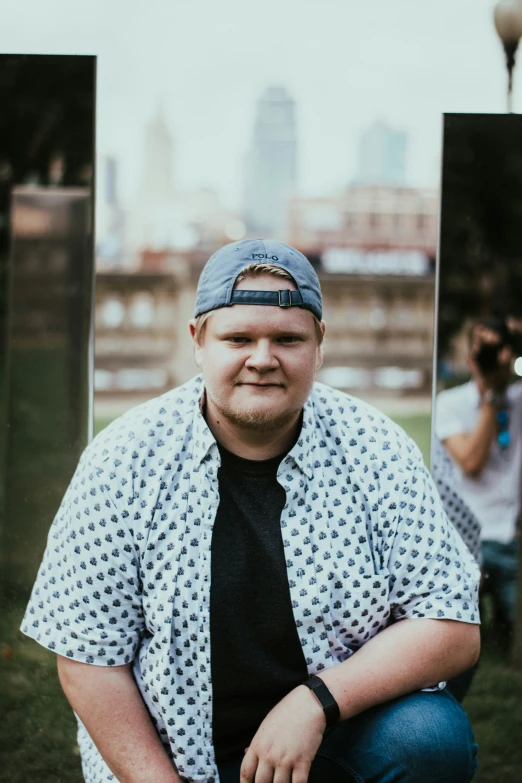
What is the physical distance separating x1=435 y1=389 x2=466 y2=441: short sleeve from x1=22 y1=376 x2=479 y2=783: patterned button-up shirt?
31.8 inches

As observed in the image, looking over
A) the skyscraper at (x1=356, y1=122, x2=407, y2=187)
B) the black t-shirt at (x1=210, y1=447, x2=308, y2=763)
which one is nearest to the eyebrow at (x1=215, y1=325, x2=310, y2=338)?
the black t-shirt at (x1=210, y1=447, x2=308, y2=763)

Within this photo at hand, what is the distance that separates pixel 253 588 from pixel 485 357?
129cm

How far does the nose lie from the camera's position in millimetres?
1520

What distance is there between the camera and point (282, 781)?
4.95 feet

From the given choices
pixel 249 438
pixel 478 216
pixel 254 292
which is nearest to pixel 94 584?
pixel 249 438

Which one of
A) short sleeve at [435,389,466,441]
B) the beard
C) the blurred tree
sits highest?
the blurred tree

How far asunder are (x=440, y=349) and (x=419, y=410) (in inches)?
199

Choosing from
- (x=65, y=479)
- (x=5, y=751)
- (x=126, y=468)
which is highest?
(x=126, y=468)

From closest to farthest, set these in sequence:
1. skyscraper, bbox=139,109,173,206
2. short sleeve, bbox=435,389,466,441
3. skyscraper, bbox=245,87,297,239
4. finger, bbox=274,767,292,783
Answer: finger, bbox=274,767,292,783, short sleeve, bbox=435,389,466,441, skyscraper, bbox=245,87,297,239, skyscraper, bbox=139,109,173,206

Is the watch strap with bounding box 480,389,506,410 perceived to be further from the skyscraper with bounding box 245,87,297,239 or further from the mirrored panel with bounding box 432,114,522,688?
the skyscraper with bounding box 245,87,297,239

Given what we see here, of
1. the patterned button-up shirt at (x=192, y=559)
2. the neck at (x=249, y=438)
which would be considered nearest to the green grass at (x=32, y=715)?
the patterned button-up shirt at (x=192, y=559)

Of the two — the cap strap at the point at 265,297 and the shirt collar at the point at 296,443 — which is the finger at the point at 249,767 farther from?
the cap strap at the point at 265,297

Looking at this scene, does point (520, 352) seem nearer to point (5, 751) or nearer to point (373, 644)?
point (373, 644)

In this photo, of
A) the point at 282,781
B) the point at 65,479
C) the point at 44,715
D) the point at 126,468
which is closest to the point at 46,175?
the point at 65,479
